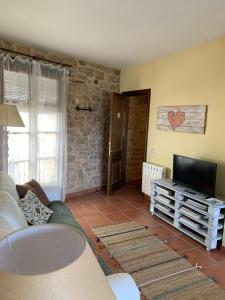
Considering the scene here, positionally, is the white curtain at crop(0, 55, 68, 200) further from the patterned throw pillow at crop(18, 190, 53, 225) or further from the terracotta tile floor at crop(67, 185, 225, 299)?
the patterned throw pillow at crop(18, 190, 53, 225)

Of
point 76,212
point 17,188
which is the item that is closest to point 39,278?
point 17,188

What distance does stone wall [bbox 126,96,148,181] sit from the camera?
5297mm

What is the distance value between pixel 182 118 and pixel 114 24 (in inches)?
68.0

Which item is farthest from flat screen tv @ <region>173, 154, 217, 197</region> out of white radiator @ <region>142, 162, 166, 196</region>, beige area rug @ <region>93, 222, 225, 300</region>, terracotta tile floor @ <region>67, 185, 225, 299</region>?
beige area rug @ <region>93, 222, 225, 300</region>

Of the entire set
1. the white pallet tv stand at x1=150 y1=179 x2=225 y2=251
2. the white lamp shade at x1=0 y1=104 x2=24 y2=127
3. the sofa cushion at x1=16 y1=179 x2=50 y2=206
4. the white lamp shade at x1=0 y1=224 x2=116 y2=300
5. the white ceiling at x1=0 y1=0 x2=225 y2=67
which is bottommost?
the white pallet tv stand at x1=150 y1=179 x2=225 y2=251

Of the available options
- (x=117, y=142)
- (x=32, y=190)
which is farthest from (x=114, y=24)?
(x=117, y=142)

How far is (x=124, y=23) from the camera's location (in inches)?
102

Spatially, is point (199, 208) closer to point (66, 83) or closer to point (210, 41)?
point (210, 41)

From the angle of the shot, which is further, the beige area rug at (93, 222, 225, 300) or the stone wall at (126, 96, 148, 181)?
the stone wall at (126, 96, 148, 181)

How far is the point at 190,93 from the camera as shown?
11.0 ft

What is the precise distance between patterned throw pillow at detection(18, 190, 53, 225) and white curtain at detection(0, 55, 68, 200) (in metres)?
0.84

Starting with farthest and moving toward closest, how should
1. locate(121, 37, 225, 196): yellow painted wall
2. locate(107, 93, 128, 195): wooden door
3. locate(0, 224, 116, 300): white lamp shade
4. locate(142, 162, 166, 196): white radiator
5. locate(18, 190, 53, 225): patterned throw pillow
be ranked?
locate(107, 93, 128, 195): wooden door → locate(142, 162, 166, 196): white radiator → locate(121, 37, 225, 196): yellow painted wall → locate(18, 190, 53, 225): patterned throw pillow → locate(0, 224, 116, 300): white lamp shade

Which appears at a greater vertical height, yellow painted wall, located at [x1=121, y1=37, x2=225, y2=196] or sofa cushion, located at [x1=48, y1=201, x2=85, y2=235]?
yellow painted wall, located at [x1=121, y1=37, x2=225, y2=196]

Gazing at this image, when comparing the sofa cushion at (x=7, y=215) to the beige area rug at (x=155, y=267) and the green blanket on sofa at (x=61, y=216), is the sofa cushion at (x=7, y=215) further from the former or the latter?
the beige area rug at (x=155, y=267)
